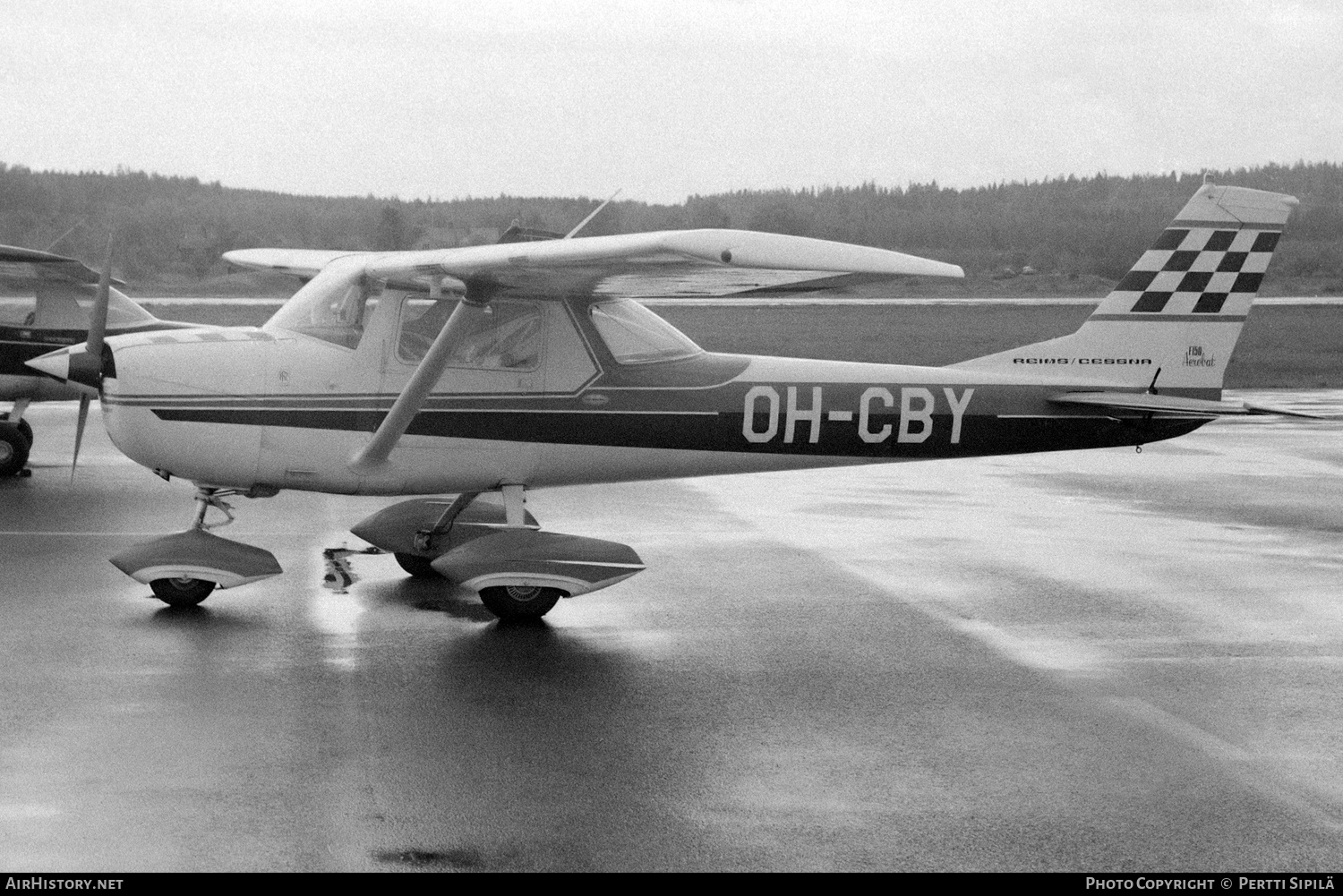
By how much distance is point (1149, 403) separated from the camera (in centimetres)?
895

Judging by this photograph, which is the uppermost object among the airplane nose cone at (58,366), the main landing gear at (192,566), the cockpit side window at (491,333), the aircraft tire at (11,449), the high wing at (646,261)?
the high wing at (646,261)

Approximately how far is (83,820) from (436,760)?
1261 mm

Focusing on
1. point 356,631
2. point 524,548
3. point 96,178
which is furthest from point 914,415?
point 96,178

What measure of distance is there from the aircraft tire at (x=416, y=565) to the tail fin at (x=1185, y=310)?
3.68m

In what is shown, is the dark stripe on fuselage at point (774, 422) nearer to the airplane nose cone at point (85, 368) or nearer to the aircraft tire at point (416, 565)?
the airplane nose cone at point (85, 368)

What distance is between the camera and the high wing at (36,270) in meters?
13.3

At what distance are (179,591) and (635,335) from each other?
9.58ft

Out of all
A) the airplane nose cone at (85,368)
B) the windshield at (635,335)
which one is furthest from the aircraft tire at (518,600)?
the airplane nose cone at (85,368)

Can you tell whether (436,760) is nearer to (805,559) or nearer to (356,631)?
(356,631)

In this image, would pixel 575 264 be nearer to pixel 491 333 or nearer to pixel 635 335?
pixel 491 333

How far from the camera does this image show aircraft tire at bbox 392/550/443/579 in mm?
8852

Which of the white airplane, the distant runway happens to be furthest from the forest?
the white airplane

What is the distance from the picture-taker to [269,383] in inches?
318

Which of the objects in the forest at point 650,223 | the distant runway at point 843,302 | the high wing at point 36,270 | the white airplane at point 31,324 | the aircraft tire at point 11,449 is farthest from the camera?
the forest at point 650,223
